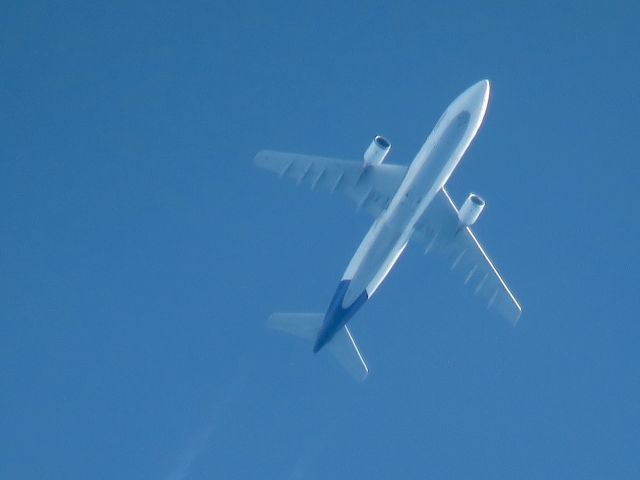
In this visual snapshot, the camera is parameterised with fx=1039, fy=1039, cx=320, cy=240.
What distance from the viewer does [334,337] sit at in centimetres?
5478

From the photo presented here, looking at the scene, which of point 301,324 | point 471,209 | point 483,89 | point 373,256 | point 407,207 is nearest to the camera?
point 483,89

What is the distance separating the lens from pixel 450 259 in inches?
2201

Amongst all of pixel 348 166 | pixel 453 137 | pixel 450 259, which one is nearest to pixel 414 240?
pixel 450 259

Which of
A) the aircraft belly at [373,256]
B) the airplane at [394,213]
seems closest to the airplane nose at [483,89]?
the airplane at [394,213]

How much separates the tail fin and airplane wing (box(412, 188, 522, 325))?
21.3 feet

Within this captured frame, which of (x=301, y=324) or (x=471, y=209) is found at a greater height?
(x=471, y=209)

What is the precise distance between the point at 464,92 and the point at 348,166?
7559mm

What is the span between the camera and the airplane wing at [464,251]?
180 ft

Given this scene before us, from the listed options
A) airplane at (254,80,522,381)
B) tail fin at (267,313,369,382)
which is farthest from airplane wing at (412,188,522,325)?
tail fin at (267,313,369,382)

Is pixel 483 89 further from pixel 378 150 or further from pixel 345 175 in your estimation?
pixel 345 175

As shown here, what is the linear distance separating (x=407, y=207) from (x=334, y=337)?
892 cm

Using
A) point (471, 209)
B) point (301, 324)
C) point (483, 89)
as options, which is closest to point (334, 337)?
point (301, 324)

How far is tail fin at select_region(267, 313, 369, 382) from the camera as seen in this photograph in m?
54.6

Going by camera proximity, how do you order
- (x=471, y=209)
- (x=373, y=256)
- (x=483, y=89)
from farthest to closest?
(x=471, y=209) → (x=373, y=256) → (x=483, y=89)
